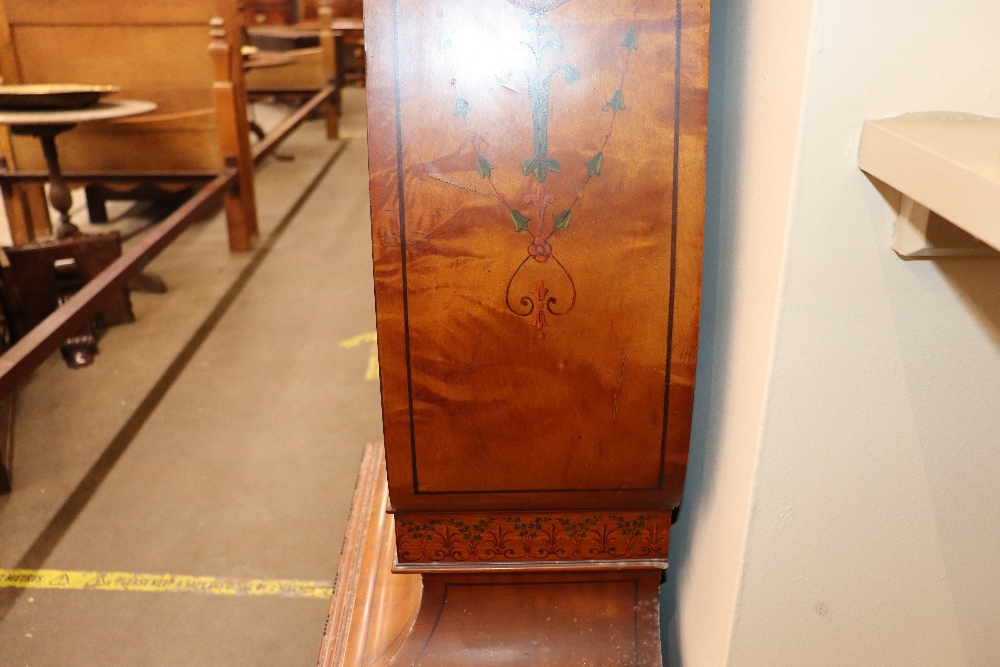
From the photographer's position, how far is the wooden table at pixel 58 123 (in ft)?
10.5

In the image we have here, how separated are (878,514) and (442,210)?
2.07ft

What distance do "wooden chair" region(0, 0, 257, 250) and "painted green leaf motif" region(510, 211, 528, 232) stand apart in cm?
340

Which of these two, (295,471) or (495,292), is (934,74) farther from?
(295,471)

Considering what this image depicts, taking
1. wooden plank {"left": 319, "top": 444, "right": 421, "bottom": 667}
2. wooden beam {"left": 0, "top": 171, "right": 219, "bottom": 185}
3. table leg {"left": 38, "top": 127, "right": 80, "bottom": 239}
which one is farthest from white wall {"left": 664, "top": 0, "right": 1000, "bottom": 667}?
wooden beam {"left": 0, "top": 171, "right": 219, "bottom": 185}

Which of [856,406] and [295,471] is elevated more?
[856,406]

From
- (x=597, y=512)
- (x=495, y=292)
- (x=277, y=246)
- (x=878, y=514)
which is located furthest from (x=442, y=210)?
(x=277, y=246)

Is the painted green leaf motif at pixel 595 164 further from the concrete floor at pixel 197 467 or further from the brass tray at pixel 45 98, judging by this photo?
the brass tray at pixel 45 98

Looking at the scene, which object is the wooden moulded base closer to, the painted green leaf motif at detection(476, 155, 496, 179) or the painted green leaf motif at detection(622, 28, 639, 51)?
the painted green leaf motif at detection(476, 155, 496, 179)

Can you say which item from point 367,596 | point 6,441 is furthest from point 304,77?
point 367,596

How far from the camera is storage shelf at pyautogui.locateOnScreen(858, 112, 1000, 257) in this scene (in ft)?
2.00

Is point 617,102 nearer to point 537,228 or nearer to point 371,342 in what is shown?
point 537,228

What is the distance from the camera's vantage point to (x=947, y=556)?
977mm

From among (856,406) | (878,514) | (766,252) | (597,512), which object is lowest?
(597,512)

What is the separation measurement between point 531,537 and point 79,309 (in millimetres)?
1901
